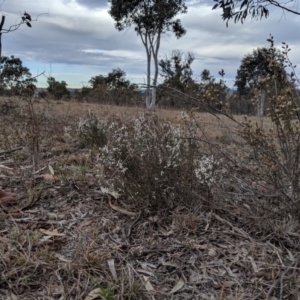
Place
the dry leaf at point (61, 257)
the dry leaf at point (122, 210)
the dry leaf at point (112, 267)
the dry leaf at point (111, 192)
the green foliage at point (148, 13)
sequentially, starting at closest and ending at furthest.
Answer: the dry leaf at point (112, 267)
the dry leaf at point (61, 257)
the dry leaf at point (122, 210)
the dry leaf at point (111, 192)
the green foliage at point (148, 13)

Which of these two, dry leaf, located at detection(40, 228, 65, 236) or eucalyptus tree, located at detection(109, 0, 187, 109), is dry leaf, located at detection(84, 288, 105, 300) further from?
eucalyptus tree, located at detection(109, 0, 187, 109)

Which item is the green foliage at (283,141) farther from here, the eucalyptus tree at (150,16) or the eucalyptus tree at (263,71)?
the eucalyptus tree at (150,16)

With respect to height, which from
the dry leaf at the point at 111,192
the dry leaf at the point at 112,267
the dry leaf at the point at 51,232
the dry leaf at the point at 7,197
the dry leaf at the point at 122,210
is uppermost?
the dry leaf at the point at 111,192

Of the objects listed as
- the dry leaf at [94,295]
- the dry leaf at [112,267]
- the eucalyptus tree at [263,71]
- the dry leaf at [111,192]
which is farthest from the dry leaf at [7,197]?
the eucalyptus tree at [263,71]

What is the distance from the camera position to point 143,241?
8.07 ft

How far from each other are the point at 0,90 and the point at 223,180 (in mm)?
5968

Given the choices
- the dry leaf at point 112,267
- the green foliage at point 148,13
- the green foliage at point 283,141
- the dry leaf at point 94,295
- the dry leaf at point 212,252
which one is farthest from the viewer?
the green foliage at point 148,13

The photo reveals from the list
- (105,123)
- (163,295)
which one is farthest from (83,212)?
(105,123)

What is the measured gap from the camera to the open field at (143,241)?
202 centimetres

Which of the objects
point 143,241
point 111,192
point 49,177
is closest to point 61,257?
point 143,241

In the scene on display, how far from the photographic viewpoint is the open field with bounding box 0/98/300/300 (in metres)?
2.02

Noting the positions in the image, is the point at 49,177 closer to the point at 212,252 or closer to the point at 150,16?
the point at 212,252

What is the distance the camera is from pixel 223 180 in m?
3.02

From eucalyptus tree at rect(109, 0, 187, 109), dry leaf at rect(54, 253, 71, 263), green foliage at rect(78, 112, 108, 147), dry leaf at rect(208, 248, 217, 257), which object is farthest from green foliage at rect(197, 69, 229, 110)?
eucalyptus tree at rect(109, 0, 187, 109)
